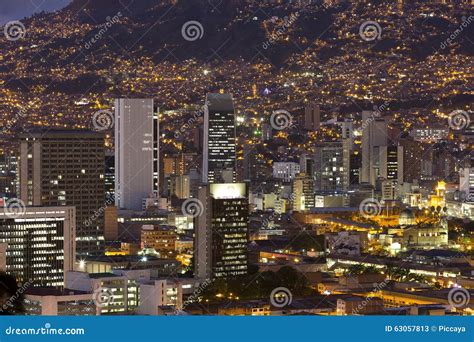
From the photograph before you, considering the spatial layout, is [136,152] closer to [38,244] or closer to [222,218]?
[222,218]

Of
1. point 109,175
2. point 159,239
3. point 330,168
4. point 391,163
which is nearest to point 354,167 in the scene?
point 330,168

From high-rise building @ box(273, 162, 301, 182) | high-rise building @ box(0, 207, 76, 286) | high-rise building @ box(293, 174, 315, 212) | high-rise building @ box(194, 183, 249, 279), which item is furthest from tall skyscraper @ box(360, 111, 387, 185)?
high-rise building @ box(0, 207, 76, 286)

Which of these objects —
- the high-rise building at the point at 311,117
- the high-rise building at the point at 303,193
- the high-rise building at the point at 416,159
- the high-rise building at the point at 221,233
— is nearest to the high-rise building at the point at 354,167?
the high-rise building at the point at 416,159

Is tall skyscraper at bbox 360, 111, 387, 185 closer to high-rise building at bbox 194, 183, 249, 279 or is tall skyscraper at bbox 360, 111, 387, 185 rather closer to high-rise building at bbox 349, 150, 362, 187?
high-rise building at bbox 349, 150, 362, 187

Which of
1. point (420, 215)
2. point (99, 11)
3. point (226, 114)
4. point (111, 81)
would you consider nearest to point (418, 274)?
point (420, 215)

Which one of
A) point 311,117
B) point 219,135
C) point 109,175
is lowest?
point 109,175

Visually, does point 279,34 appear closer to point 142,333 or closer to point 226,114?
point 226,114

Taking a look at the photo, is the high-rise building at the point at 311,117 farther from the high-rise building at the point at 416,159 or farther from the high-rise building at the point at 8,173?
the high-rise building at the point at 8,173
